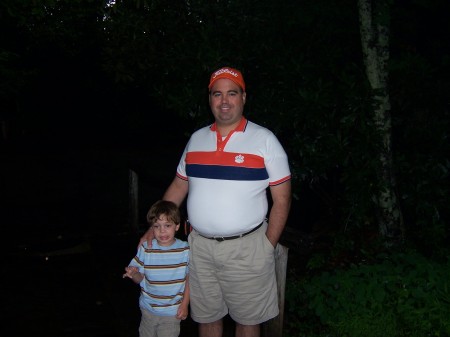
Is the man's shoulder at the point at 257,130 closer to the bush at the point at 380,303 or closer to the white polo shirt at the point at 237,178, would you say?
the white polo shirt at the point at 237,178

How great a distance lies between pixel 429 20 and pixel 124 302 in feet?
16.1

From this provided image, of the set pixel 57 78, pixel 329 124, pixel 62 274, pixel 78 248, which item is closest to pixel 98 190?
pixel 78 248

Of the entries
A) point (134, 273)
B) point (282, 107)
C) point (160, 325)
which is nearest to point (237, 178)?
point (134, 273)

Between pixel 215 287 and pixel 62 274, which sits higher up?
pixel 215 287

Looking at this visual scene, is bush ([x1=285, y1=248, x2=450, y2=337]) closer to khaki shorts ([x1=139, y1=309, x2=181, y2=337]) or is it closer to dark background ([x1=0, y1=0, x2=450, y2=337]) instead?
dark background ([x1=0, y1=0, x2=450, y2=337])

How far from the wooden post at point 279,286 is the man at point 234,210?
0.19 m

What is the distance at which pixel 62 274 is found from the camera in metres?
6.37

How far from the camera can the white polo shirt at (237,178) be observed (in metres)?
3.13

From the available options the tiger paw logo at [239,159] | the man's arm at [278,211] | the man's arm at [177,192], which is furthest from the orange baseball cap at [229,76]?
the man's arm at [177,192]

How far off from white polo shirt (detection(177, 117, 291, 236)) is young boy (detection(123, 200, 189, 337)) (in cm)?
21

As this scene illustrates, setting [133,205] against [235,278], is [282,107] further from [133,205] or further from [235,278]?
[133,205]

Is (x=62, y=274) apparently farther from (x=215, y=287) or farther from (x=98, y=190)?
(x=98, y=190)

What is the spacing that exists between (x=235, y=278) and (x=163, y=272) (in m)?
0.50

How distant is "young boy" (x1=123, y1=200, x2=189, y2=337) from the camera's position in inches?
131
